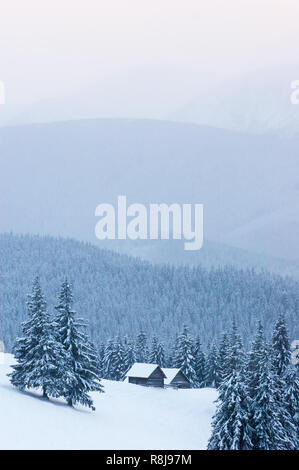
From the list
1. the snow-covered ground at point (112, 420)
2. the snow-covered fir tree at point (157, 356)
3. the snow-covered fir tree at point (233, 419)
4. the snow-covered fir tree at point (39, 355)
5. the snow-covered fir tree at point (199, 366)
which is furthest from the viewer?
the snow-covered fir tree at point (157, 356)

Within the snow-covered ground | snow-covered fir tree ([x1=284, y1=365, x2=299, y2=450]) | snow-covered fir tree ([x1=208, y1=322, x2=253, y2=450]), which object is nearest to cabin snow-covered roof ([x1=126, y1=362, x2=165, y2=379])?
the snow-covered ground

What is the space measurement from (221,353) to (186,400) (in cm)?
1975

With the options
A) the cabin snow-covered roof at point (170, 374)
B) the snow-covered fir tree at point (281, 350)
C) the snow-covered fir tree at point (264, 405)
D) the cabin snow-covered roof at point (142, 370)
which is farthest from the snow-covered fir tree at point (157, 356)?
the snow-covered fir tree at point (264, 405)

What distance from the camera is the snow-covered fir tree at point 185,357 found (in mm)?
97750

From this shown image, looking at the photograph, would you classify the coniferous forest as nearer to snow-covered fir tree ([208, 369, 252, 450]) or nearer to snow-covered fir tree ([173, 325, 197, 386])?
snow-covered fir tree ([208, 369, 252, 450])

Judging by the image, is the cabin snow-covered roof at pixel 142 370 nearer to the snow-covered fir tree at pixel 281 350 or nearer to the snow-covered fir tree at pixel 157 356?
the snow-covered fir tree at pixel 157 356

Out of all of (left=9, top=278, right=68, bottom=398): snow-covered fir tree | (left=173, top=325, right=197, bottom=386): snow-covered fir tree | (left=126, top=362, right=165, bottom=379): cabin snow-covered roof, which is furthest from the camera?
(left=173, top=325, right=197, bottom=386): snow-covered fir tree

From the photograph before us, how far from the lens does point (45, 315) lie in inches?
Answer: 2159

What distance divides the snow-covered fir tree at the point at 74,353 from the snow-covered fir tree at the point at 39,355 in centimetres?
99

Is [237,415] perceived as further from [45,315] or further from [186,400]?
[186,400]

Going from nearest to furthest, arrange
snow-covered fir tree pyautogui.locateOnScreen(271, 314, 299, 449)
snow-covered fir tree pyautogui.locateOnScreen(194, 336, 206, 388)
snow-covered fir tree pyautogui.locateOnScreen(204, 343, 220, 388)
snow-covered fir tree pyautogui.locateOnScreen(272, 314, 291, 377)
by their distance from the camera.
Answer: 1. snow-covered fir tree pyautogui.locateOnScreen(271, 314, 299, 449)
2. snow-covered fir tree pyautogui.locateOnScreen(272, 314, 291, 377)
3. snow-covered fir tree pyautogui.locateOnScreen(204, 343, 220, 388)
4. snow-covered fir tree pyautogui.locateOnScreen(194, 336, 206, 388)

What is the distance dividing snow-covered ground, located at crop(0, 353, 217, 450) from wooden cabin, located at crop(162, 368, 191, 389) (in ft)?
18.2

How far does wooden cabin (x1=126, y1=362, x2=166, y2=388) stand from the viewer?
285ft
